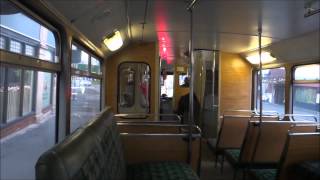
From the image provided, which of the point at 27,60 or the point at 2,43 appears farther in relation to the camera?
the point at 27,60

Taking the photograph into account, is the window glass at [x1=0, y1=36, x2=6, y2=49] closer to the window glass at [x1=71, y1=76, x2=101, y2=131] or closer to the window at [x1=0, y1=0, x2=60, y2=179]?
the window at [x1=0, y1=0, x2=60, y2=179]

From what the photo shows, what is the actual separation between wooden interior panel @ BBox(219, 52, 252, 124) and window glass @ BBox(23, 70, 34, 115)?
4.71 m

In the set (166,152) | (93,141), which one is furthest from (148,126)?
(93,141)

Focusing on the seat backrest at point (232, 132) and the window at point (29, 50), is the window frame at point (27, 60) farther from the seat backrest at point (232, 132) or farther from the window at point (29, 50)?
the seat backrest at point (232, 132)

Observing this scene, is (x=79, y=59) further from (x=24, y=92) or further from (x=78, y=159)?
(x=78, y=159)

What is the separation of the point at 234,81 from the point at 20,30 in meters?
5.10

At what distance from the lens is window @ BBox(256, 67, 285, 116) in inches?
200

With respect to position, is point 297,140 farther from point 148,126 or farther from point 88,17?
point 88,17

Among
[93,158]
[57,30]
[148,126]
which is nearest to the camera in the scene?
[93,158]

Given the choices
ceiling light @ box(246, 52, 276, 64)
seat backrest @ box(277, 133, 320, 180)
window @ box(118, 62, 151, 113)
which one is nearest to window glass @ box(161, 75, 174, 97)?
window @ box(118, 62, 151, 113)

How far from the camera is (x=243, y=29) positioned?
376cm

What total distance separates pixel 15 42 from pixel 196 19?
6.96 feet

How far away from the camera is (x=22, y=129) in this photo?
5.76 ft

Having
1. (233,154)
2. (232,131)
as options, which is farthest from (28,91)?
(232,131)
